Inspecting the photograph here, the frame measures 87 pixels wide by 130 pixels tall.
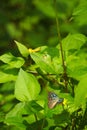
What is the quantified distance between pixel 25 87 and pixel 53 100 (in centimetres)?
9

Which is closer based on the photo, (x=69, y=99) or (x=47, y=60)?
(x=69, y=99)

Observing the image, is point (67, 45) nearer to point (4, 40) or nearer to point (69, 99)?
point (69, 99)

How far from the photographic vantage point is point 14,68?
1.24 metres

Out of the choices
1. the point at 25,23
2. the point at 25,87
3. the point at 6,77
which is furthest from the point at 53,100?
the point at 25,23

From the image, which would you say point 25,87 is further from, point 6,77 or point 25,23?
point 25,23

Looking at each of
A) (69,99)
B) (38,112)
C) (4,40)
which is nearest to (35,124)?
(38,112)

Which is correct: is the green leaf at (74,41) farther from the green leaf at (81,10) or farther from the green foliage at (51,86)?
the green leaf at (81,10)

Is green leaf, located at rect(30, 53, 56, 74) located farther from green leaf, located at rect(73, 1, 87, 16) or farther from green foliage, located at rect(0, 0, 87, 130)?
green leaf, located at rect(73, 1, 87, 16)

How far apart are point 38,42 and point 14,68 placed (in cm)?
243

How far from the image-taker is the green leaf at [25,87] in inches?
43.1

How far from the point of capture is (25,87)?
43.5 inches

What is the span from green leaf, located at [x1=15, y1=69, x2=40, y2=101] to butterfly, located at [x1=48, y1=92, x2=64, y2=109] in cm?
6

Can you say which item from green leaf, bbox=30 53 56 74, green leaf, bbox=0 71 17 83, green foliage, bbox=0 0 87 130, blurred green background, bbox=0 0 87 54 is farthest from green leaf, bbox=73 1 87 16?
blurred green background, bbox=0 0 87 54

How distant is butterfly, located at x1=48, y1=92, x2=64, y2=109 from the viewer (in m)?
1.04
